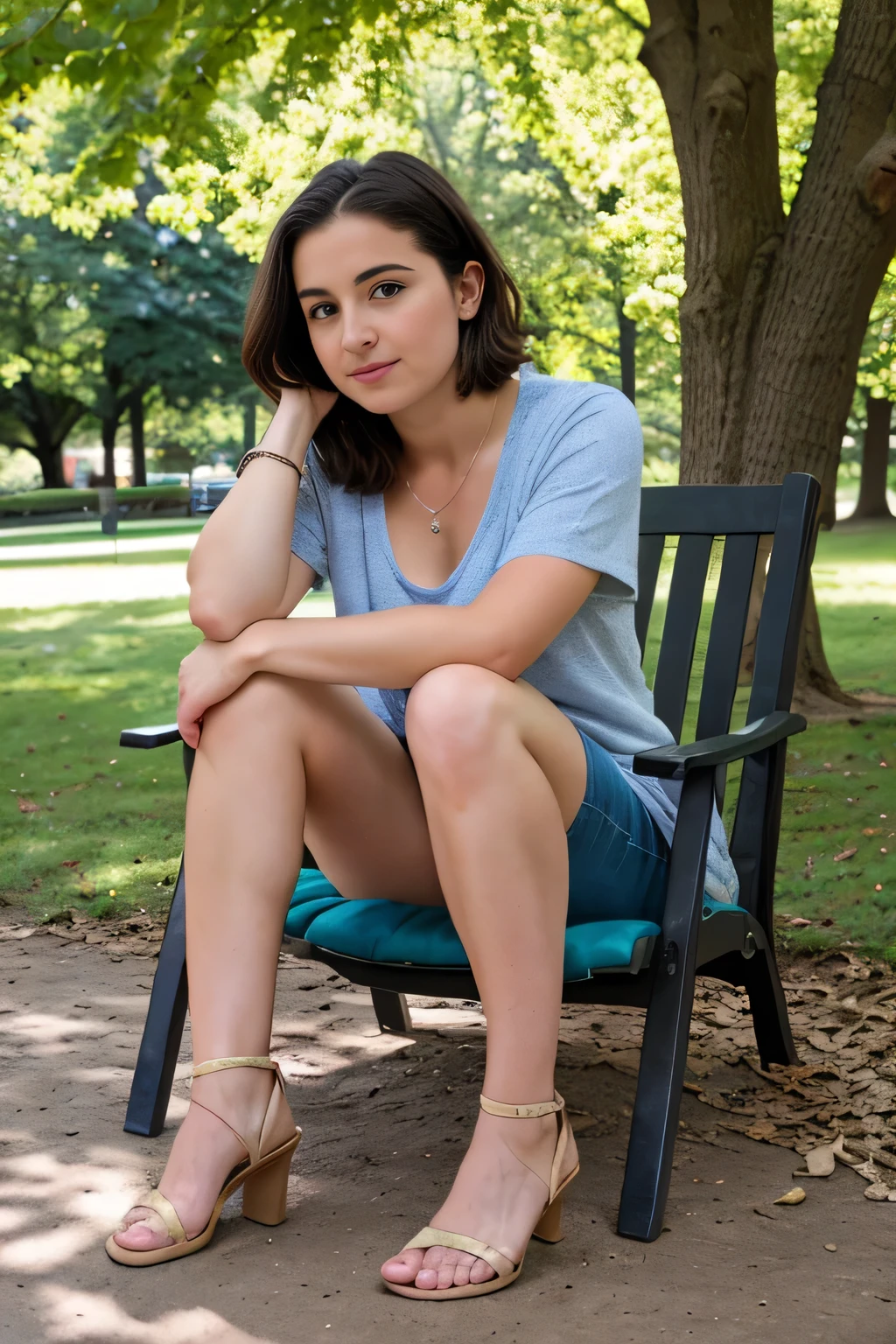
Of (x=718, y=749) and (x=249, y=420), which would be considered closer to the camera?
(x=718, y=749)

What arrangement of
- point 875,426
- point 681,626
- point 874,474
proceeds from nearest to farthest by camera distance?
point 681,626, point 874,474, point 875,426

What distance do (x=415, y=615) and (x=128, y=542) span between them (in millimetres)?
10990

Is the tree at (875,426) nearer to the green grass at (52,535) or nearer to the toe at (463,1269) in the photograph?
the green grass at (52,535)

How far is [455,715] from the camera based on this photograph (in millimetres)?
2014

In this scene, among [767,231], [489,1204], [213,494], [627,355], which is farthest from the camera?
[627,355]

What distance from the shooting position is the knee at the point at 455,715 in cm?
200

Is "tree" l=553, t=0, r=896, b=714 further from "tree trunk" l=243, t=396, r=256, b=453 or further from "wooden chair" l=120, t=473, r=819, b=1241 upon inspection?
"tree trunk" l=243, t=396, r=256, b=453

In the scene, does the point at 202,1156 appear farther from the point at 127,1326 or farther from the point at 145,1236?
the point at 127,1326

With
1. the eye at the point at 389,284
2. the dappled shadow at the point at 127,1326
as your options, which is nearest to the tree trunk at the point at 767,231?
the eye at the point at 389,284

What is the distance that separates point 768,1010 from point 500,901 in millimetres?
1012

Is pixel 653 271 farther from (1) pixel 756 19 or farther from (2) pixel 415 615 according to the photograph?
(2) pixel 415 615

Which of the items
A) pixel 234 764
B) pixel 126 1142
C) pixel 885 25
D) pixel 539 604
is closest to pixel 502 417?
pixel 539 604

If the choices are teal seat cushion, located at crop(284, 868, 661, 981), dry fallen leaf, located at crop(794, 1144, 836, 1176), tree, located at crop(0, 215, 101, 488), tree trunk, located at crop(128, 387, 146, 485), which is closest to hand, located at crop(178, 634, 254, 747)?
teal seat cushion, located at crop(284, 868, 661, 981)

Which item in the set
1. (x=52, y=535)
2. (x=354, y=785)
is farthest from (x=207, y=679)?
(x=52, y=535)
